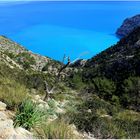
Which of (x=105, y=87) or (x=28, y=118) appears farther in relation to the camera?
(x=105, y=87)

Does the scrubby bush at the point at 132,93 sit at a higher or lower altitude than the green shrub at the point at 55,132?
higher

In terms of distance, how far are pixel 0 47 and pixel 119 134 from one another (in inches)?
1587

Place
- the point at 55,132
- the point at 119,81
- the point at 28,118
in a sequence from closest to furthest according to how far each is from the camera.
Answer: the point at 55,132
the point at 28,118
the point at 119,81

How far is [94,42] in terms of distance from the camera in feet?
263

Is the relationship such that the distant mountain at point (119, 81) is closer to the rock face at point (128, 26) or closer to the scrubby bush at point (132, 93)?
the scrubby bush at point (132, 93)

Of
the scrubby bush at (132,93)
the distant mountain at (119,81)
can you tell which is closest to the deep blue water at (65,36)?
the distant mountain at (119,81)

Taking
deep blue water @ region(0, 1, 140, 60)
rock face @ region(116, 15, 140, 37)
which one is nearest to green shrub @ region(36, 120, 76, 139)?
deep blue water @ region(0, 1, 140, 60)

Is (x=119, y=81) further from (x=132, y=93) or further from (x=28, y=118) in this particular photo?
(x=28, y=118)

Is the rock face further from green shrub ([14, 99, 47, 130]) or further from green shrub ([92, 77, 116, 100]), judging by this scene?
green shrub ([14, 99, 47, 130])

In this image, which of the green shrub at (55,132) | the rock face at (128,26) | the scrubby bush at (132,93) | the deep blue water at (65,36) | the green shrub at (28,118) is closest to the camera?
the green shrub at (55,132)

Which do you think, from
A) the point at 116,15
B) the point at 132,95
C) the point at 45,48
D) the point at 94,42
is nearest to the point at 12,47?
the point at 132,95

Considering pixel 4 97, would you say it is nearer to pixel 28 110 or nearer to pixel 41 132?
pixel 28 110

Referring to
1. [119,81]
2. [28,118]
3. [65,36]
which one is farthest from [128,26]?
[28,118]

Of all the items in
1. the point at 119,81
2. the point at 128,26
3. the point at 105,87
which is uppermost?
the point at 128,26
